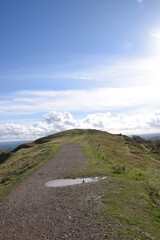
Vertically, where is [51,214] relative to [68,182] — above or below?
below

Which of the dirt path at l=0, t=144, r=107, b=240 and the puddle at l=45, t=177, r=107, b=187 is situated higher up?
the puddle at l=45, t=177, r=107, b=187

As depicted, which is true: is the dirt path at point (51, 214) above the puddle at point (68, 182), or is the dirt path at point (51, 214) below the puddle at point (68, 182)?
below

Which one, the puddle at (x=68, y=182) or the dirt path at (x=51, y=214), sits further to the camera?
the puddle at (x=68, y=182)

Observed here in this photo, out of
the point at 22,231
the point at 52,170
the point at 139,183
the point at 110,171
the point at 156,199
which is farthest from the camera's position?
the point at 52,170

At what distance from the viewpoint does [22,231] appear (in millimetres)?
11078

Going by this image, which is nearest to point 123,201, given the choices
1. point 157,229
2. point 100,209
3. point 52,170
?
point 100,209

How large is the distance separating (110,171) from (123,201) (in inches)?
364

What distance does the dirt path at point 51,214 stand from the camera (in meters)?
10.7

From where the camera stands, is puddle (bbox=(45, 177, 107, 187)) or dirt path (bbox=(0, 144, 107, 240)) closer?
dirt path (bbox=(0, 144, 107, 240))

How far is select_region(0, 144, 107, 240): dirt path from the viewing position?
10727 millimetres

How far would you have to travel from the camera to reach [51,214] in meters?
12.9

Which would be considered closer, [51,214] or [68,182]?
[51,214]

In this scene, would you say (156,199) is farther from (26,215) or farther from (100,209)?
(26,215)

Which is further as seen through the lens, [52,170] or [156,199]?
[52,170]
